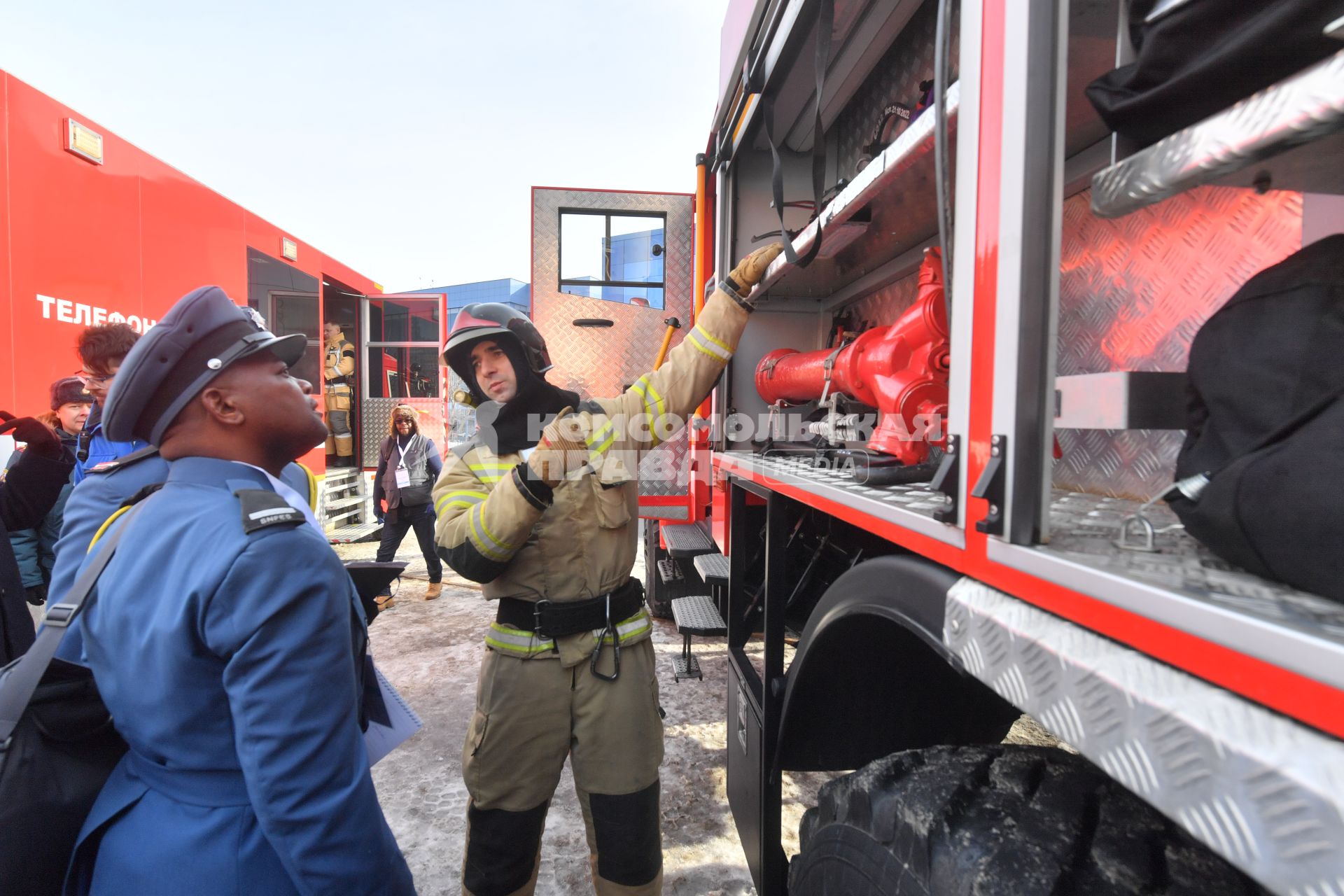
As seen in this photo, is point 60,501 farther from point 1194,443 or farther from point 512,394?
point 1194,443

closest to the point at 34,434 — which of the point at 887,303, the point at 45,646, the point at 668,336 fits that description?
the point at 45,646

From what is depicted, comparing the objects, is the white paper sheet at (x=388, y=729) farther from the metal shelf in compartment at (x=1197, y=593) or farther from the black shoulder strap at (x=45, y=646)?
the metal shelf in compartment at (x=1197, y=593)

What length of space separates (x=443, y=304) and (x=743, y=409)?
766cm

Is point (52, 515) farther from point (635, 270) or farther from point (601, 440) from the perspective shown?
point (635, 270)

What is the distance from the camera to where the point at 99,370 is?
2.85 meters

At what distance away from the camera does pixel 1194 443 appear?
819 mm

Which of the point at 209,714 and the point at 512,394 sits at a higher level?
the point at 512,394

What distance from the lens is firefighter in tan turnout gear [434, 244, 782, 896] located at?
6.35ft

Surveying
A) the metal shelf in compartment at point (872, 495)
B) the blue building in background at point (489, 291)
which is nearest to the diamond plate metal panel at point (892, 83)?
the metal shelf in compartment at point (872, 495)

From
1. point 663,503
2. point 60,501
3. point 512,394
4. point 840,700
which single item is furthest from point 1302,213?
point 60,501

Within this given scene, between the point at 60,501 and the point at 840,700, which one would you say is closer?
the point at 840,700

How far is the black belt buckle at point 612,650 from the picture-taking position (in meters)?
1.98

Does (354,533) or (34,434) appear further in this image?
(354,533)

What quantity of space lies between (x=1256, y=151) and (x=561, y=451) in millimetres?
1584
